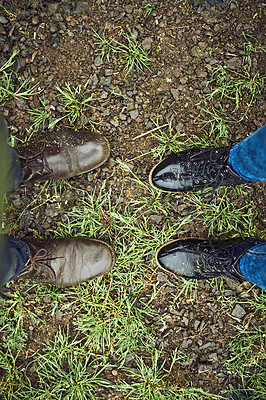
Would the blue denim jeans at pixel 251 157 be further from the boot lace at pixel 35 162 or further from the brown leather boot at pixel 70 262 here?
the boot lace at pixel 35 162

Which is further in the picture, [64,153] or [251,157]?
[64,153]

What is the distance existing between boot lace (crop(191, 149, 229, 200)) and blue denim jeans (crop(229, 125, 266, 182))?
0.33ft

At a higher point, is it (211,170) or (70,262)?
(211,170)

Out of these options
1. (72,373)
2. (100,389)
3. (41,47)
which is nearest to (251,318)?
(100,389)

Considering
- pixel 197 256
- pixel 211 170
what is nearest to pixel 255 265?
pixel 197 256

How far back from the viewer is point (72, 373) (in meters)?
2.52

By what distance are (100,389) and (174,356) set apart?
2.11 feet

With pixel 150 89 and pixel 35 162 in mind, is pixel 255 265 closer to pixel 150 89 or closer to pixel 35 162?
pixel 150 89

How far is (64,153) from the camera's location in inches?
96.0

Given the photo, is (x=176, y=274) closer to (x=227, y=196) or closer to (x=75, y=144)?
(x=227, y=196)

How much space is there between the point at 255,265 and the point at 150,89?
5.13 ft

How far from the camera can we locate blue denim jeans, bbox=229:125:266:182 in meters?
1.87

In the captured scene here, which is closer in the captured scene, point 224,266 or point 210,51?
point 224,266

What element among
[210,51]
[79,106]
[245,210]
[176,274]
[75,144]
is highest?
[210,51]
